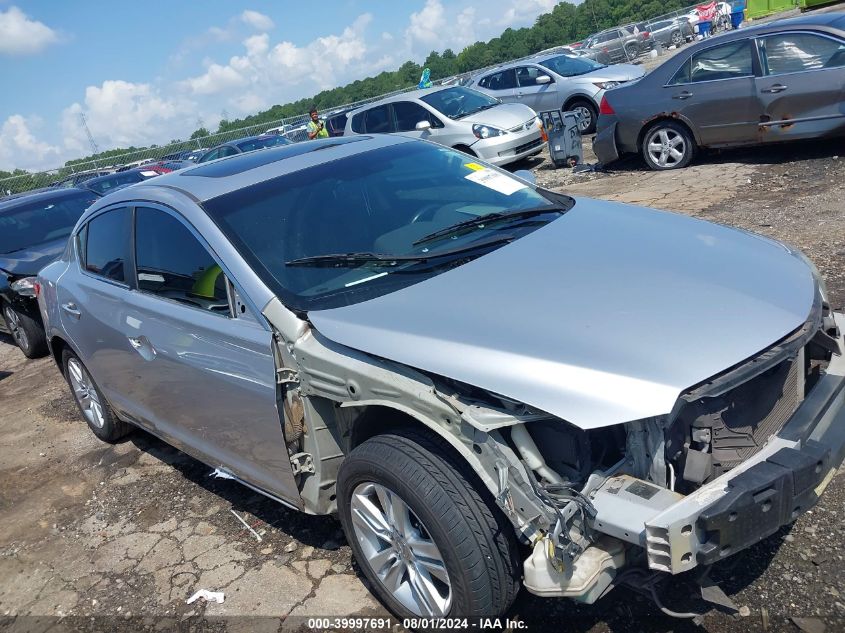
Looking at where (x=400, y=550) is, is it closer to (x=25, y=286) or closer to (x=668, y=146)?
(x=25, y=286)

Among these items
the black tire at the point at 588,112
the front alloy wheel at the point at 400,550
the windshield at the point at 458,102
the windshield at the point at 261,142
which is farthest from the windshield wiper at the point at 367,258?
the windshield at the point at 261,142

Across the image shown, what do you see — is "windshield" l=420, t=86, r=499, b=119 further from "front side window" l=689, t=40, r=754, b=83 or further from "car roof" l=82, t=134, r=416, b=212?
"car roof" l=82, t=134, r=416, b=212

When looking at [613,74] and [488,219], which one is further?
[613,74]

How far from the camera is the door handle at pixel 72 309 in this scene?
15.3 ft

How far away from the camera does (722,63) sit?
29.8ft

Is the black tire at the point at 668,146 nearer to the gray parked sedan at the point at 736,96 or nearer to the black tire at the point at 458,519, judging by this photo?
the gray parked sedan at the point at 736,96

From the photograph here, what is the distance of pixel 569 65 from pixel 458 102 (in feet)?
11.1

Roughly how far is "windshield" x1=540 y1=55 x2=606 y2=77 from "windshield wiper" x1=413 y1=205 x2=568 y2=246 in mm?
12220

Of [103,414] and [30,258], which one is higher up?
[30,258]

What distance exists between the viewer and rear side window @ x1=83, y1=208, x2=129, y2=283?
4184 millimetres

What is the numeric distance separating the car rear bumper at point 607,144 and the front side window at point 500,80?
230 inches

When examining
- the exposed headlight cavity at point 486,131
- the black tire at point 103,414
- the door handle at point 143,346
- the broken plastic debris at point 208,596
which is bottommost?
the broken plastic debris at point 208,596

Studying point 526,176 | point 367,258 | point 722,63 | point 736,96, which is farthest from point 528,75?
point 367,258

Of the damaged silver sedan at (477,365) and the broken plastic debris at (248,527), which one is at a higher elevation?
the damaged silver sedan at (477,365)
